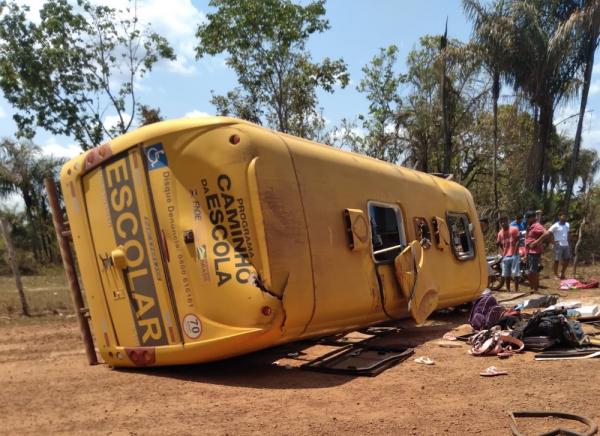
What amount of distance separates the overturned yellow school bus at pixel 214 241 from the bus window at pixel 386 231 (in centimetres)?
47

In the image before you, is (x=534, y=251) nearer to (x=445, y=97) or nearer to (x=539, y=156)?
(x=539, y=156)

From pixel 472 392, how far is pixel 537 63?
1552cm

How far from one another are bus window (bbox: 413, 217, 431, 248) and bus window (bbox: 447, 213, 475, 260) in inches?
38.3

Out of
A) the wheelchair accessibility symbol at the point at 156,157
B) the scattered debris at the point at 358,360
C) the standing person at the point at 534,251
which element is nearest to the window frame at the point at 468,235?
the scattered debris at the point at 358,360

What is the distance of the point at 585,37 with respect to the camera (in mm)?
17078

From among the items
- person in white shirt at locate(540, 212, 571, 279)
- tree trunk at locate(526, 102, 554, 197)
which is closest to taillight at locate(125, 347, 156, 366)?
person in white shirt at locate(540, 212, 571, 279)

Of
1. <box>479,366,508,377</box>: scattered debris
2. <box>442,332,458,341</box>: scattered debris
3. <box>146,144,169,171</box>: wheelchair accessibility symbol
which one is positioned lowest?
<box>442,332,458,341</box>: scattered debris

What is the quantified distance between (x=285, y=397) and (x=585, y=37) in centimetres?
1692

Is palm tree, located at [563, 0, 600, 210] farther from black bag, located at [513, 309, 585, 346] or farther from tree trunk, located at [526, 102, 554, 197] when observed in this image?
black bag, located at [513, 309, 585, 346]

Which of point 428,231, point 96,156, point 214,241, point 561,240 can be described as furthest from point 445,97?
point 214,241

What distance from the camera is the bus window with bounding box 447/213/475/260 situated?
8219 millimetres

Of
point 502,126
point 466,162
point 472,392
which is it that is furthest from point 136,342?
point 466,162

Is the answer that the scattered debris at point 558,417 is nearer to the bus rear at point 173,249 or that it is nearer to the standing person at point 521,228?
the bus rear at point 173,249

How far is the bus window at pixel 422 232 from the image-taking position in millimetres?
6887
